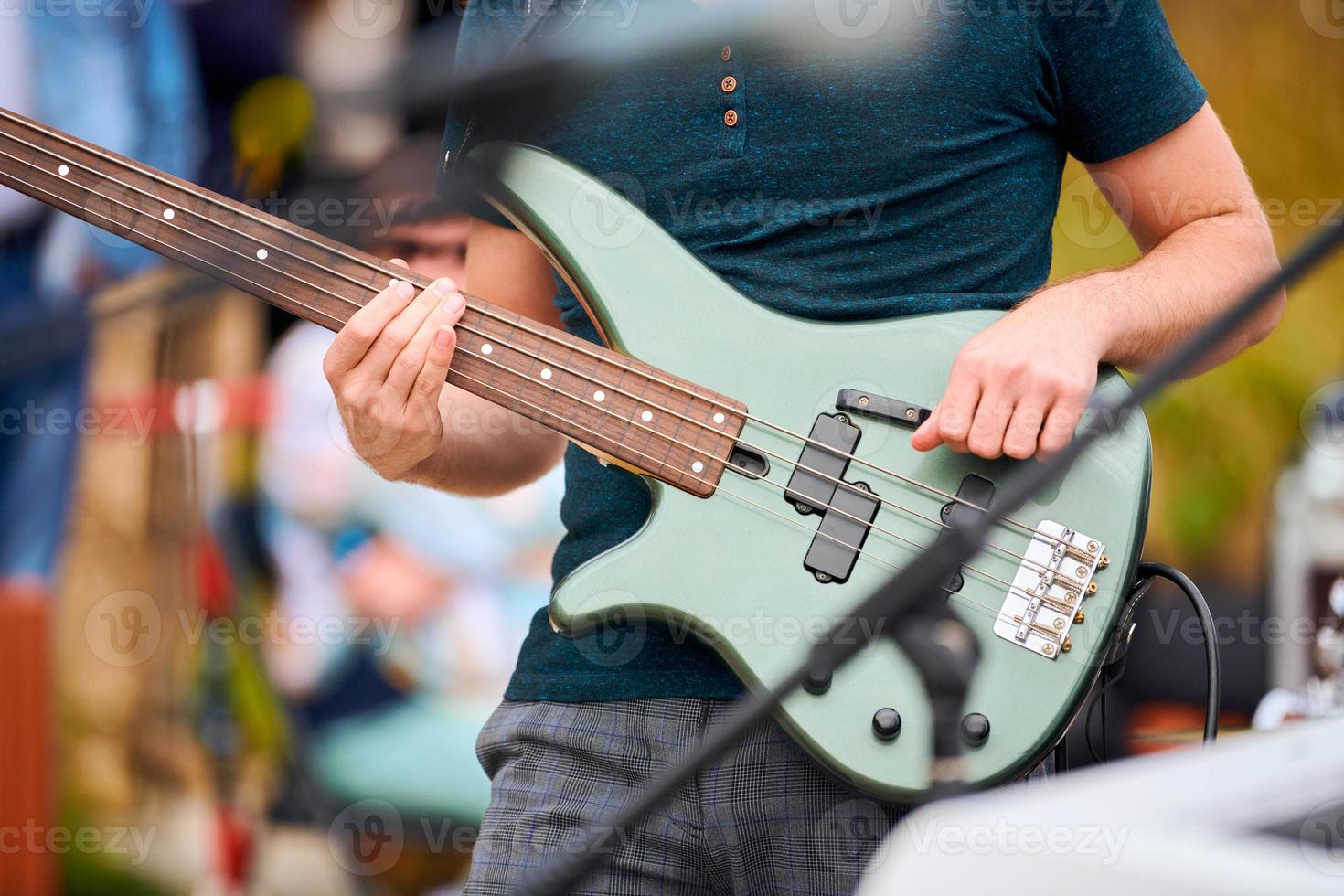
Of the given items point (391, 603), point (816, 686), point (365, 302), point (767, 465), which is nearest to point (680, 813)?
point (816, 686)

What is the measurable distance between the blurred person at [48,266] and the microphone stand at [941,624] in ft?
6.79

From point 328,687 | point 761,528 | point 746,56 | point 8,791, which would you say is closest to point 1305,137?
point 746,56

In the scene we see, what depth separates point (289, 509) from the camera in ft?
8.48

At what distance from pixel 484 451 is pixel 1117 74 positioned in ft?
2.63

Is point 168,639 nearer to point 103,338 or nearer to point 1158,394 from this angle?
point 103,338

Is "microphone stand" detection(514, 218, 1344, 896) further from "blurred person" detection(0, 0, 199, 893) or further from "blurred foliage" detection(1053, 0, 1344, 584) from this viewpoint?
"blurred person" detection(0, 0, 199, 893)

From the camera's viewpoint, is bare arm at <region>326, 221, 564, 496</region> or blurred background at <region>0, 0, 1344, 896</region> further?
blurred background at <region>0, 0, 1344, 896</region>

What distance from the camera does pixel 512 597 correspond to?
257cm

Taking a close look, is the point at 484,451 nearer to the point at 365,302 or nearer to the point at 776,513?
the point at 365,302

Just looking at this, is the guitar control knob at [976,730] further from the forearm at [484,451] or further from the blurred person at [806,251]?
the forearm at [484,451]

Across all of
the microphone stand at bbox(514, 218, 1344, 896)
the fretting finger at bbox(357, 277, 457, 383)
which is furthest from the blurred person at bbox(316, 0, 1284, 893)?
the microphone stand at bbox(514, 218, 1344, 896)

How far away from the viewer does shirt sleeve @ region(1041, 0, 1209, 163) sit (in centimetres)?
111

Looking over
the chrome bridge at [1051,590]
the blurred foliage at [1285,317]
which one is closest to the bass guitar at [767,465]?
the chrome bridge at [1051,590]

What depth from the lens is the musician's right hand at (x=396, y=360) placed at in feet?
3.70
